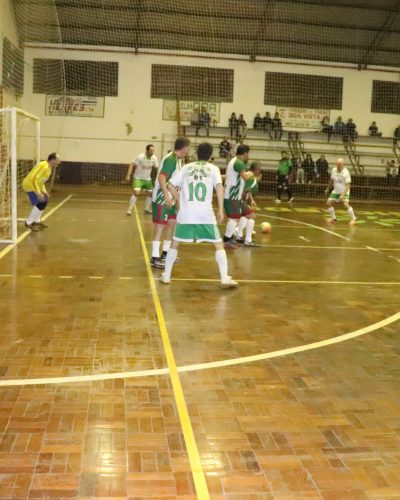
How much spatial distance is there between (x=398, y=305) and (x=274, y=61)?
22943 mm

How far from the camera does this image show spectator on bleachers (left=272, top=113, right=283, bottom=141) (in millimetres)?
27938

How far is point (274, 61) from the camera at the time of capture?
A: 28.4m

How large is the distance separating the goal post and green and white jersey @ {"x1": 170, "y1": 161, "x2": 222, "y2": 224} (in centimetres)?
432

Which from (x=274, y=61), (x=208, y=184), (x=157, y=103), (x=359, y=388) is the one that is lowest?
(x=359, y=388)

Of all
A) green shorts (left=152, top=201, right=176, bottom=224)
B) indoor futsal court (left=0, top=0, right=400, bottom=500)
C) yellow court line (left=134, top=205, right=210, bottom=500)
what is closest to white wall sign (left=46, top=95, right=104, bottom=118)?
indoor futsal court (left=0, top=0, right=400, bottom=500)

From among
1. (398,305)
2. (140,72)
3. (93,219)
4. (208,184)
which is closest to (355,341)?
(398,305)

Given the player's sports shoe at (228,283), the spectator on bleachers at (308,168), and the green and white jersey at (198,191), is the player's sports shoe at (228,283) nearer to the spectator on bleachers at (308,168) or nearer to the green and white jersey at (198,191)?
the green and white jersey at (198,191)

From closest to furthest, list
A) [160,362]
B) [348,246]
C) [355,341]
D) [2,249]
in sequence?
[160,362]
[355,341]
[2,249]
[348,246]

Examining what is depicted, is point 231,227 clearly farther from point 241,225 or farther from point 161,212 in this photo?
point 161,212

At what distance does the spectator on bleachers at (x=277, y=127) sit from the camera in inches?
1100

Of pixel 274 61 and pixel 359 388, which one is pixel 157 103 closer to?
pixel 274 61

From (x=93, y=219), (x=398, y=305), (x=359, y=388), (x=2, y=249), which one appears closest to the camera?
(x=359, y=388)

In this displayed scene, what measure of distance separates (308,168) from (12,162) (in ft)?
59.7

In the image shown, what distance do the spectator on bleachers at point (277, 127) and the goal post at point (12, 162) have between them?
35.1 feet
